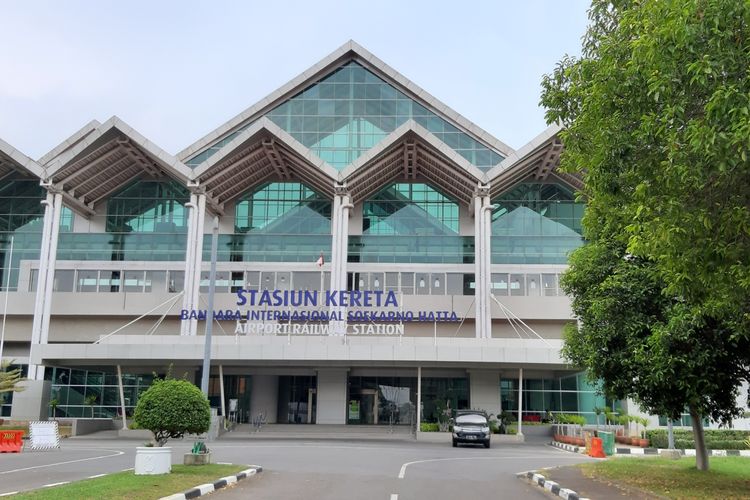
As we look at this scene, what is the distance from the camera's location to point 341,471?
17312mm

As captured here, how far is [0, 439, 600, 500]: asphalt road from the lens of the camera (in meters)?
13.1

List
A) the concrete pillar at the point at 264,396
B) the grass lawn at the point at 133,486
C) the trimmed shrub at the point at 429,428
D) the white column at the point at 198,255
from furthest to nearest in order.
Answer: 1. the concrete pillar at the point at 264,396
2. the white column at the point at 198,255
3. the trimmed shrub at the point at 429,428
4. the grass lawn at the point at 133,486

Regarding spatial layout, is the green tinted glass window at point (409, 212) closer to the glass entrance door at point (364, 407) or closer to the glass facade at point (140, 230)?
the glass entrance door at point (364, 407)

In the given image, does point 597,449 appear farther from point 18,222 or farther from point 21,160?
point 18,222

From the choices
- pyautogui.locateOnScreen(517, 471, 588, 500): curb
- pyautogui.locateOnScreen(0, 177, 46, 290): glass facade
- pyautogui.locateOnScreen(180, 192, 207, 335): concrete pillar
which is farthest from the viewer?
pyautogui.locateOnScreen(0, 177, 46, 290): glass facade

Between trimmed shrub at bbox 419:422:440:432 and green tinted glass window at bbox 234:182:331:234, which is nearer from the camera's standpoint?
trimmed shrub at bbox 419:422:440:432

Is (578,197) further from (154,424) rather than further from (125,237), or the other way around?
(125,237)

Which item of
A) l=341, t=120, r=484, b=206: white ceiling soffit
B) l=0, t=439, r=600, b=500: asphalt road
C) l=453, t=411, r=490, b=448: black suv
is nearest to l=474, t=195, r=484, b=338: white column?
l=341, t=120, r=484, b=206: white ceiling soffit

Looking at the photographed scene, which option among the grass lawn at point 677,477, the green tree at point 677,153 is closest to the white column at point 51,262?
the grass lawn at point 677,477

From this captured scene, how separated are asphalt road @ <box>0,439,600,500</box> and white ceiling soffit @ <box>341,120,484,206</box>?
19.4 meters

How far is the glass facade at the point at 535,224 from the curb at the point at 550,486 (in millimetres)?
28620

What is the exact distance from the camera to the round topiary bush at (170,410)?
14812mm

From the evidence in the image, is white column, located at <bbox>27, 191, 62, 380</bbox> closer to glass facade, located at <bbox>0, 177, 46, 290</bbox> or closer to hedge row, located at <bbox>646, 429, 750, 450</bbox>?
glass facade, located at <bbox>0, 177, 46, 290</bbox>

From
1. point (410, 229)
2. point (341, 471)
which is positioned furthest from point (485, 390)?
point (341, 471)
